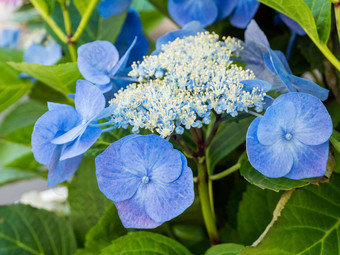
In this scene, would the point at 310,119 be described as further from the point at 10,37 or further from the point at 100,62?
the point at 10,37

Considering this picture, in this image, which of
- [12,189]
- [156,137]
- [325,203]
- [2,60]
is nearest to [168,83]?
[156,137]

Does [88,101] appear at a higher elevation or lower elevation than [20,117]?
higher

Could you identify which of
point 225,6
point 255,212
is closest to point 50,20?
point 225,6

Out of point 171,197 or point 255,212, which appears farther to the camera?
point 255,212

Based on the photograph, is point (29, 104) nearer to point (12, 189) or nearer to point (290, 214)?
point (290, 214)

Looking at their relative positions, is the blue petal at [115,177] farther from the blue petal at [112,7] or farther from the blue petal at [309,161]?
the blue petal at [112,7]

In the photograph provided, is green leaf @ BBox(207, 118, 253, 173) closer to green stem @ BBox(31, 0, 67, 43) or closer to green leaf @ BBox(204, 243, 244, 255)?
green leaf @ BBox(204, 243, 244, 255)

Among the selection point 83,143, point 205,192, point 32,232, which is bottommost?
point 32,232
